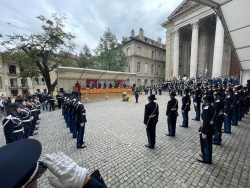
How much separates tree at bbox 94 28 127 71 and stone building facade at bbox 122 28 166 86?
398 inches

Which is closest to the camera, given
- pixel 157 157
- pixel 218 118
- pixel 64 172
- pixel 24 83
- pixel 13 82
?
pixel 64 172

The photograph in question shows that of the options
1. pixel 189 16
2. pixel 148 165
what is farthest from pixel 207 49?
pixel 148 165

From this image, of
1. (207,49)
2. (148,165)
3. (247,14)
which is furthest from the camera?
(207,49)

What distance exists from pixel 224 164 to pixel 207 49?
110ft

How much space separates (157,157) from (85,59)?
37.6m

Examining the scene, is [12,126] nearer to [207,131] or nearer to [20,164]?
[20,164]

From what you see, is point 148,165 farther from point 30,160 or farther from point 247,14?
point 247,14

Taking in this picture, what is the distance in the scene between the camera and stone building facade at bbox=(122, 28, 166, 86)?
39.4m

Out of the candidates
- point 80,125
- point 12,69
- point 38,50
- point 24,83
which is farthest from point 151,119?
point 12,69

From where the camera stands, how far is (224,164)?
3.78 m

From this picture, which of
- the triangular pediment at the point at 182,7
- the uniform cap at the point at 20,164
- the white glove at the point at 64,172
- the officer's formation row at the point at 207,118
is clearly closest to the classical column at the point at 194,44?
the triangular pediment at the point at 182,7

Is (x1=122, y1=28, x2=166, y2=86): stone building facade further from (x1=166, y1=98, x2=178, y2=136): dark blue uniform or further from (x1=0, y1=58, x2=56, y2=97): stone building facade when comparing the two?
(x1=166, y1=98, x2=178, y2=136): dark blue uniform

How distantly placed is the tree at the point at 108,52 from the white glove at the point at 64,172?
28.8 meters

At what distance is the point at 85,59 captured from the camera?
37.1 metres
